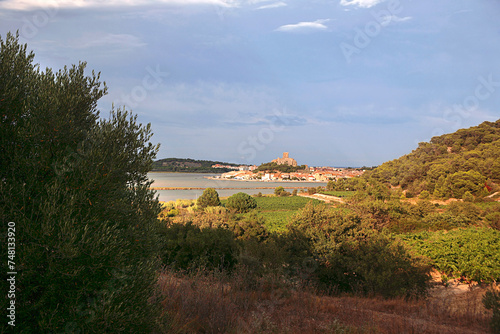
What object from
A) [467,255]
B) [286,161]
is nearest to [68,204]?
[467,255]

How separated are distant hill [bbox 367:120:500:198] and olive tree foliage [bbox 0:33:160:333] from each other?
189 ft

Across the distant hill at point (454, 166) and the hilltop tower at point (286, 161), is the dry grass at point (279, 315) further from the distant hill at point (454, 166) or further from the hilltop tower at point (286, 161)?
the hilltop tower at point (286, 161)

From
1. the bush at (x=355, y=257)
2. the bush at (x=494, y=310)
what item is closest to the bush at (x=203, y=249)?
the bush at (x=355, y=257)

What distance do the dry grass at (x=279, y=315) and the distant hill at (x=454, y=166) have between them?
5189cm

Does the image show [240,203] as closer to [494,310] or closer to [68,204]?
[494,310]

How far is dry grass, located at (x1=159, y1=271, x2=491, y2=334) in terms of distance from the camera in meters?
4.38

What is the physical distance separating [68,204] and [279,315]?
13.9ft

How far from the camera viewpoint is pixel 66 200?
2477 millimetres

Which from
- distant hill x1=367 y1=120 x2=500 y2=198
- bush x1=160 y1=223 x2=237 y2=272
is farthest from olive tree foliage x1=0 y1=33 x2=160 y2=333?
distant hill x1=367 y1=120 x2=500 y2=198

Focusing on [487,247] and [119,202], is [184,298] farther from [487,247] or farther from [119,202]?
[487,247]

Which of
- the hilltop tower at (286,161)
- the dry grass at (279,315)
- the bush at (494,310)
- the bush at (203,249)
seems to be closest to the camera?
the dry grass at (279,315)

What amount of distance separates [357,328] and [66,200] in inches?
185

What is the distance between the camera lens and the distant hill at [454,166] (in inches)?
1923

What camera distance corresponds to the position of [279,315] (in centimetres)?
524
